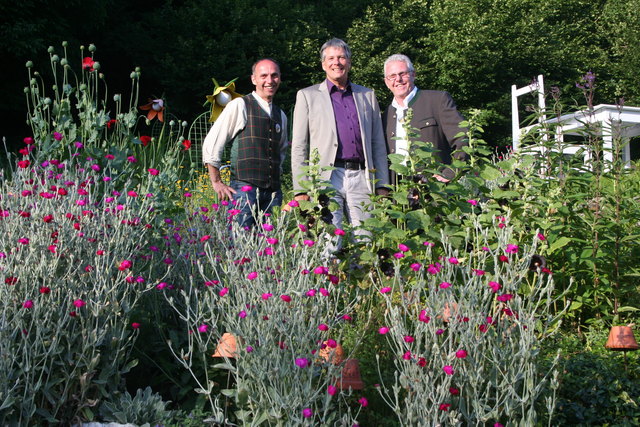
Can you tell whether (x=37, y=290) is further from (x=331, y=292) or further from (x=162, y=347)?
(x=331, y=292)

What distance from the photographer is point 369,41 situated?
2311cm

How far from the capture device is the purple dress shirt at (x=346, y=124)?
444cm

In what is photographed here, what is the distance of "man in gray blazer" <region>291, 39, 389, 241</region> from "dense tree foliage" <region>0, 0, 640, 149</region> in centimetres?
1399

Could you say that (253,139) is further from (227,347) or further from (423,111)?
(227,347)

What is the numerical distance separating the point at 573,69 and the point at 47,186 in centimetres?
2365

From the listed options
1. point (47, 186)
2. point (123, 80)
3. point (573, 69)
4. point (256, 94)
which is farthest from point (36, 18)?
point (573, 69)

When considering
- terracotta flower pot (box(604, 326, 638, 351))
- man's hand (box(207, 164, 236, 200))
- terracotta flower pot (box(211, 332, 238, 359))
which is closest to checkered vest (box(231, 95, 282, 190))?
man's hand (box(207, 164, 236, 200))

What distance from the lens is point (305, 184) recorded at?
3619 mm

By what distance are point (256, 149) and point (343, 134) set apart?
2.00 feet

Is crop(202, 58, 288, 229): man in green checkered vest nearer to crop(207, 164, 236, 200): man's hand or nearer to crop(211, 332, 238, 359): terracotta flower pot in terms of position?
crop(207, 164, 236, 200): man's hand

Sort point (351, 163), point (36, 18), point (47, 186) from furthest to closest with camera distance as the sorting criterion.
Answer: point (36, 18), point (351, 163), point (47, 186)

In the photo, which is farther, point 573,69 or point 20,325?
point 573,69

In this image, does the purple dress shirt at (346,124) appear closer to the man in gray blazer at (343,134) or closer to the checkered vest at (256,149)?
the man in gray blazer at (343,134)

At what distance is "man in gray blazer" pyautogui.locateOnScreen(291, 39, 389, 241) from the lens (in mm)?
4395
